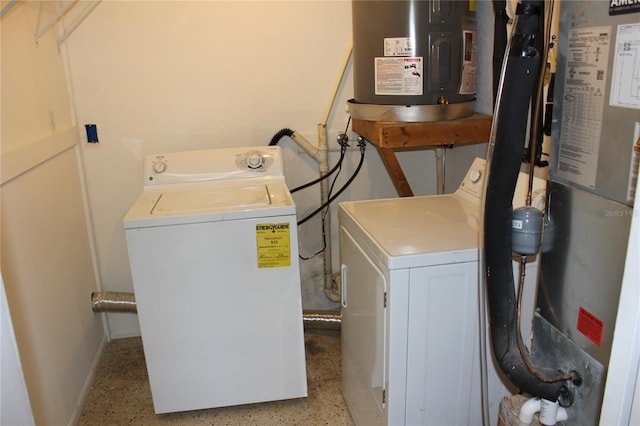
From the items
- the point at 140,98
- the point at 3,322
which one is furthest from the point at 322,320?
the point at 3,322

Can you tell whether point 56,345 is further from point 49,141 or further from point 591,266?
point 591,266

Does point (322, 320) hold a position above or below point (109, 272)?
below

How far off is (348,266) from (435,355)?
47 centimetres

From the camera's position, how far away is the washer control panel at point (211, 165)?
2275mm

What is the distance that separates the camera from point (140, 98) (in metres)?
2.43

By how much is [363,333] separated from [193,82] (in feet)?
4.85

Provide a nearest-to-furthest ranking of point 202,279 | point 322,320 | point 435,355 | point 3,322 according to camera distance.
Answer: point 3,322 → point 435,355 → point 202,279 → point 322,320

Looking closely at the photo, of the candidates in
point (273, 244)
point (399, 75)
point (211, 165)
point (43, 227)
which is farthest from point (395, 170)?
point (43, 227)

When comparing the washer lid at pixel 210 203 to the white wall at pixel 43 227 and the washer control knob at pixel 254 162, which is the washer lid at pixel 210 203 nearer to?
the washer control knob at pixel 254 162

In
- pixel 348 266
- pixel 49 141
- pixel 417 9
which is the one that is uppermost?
pixel 417 9

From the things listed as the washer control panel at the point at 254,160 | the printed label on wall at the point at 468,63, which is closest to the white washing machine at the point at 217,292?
the washer control panel at the point at 254,160

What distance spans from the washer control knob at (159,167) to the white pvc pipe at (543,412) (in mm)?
1764

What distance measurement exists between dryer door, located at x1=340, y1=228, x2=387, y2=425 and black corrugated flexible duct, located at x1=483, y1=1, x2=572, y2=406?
0.45 meters

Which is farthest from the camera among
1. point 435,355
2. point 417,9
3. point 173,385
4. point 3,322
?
point 173,385
